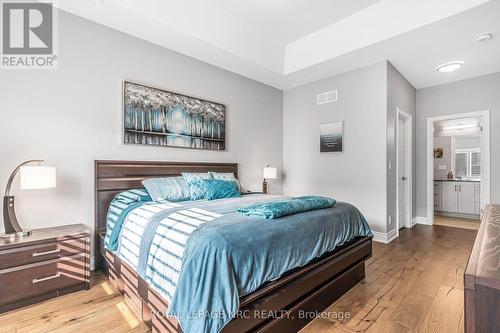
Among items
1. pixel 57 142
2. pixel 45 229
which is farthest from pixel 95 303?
pixel 57 142

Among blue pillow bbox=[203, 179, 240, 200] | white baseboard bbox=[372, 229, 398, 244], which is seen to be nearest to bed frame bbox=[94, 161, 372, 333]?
blue pillow bbox=[203, 179, 240, 200]

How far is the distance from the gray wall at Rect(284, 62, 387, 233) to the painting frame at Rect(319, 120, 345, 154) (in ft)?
0.22

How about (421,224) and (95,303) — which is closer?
(95,303)

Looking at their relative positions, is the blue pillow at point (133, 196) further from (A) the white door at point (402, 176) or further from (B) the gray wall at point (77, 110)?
(A) the white door at point (402, 176)

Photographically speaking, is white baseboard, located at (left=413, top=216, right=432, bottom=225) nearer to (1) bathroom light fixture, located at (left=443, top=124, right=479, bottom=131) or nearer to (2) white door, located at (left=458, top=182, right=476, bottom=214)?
(2) white door, located at (left=458, top=182, right=476, bottom=214)

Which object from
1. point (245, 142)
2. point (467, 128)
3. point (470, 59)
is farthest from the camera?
point (467, 128)

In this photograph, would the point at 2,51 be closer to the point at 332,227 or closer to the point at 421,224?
the point at 332,227

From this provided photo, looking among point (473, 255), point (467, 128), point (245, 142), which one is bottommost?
point (473, 255)

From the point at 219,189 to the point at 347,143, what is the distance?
238 cm

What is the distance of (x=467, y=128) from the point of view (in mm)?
6016

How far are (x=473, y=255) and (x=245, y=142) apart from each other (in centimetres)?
373

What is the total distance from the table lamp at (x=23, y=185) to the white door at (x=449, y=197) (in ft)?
23.2
